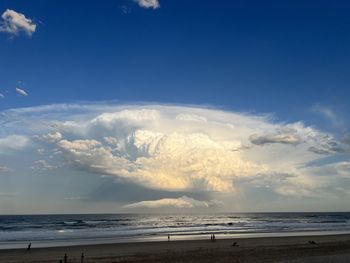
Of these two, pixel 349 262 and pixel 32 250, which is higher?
pixel 32 250

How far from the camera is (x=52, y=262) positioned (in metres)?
30.8

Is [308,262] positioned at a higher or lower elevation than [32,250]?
lower

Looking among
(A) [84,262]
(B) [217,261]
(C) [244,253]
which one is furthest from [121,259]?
(C) [244,253]

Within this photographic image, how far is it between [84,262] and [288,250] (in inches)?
684

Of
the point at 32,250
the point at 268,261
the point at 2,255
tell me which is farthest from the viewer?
the point at 32,250

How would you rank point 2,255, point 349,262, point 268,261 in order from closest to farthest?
1. point 349,262
2. point 268,261
3. point 2,255

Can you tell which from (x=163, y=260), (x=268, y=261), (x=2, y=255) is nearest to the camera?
(x=268, y=261)

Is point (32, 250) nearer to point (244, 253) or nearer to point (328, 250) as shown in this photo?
point (244, 253)

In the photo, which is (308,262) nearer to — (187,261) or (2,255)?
(187,261)

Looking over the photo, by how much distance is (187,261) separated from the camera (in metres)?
29.7

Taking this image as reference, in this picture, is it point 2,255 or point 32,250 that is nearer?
point 2,255

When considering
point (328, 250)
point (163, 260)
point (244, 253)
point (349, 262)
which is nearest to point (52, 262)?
point (163, 260)

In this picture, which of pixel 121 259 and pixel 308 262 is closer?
pixel 308 262

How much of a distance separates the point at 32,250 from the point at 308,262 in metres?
26.8
